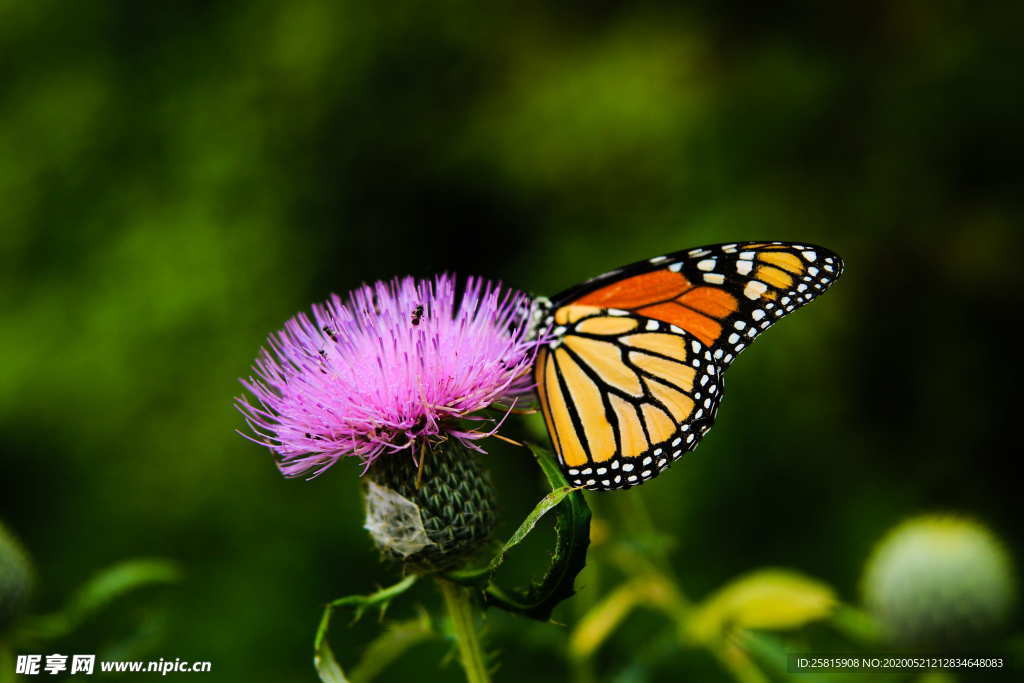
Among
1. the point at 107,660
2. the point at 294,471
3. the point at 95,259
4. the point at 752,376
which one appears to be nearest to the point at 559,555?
the point at 294,471

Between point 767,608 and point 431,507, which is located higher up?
point 431,507

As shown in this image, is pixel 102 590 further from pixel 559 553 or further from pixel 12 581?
pixel 559 553

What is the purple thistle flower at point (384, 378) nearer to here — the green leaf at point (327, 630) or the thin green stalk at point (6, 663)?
the green leaf at point (327, 630)

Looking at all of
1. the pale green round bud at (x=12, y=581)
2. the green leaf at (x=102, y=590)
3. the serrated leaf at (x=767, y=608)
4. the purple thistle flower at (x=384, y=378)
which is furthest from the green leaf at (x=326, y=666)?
the pale green round bud at (x=12, y=581)

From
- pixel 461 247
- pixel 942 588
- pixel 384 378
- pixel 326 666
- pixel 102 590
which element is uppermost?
pixel 461 247

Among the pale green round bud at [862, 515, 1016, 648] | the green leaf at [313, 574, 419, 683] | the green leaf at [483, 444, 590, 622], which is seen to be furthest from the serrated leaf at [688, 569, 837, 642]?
the green leaf at [313, 574, 419, 683]

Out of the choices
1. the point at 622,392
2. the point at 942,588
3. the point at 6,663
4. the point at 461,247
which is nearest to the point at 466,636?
the point at 622,392

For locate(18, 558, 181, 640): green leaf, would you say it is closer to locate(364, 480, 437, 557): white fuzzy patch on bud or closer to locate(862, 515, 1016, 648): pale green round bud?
locate(364, 480, 437, 557): white fuzzy patch on bud

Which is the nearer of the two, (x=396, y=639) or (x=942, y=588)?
(x=396, y=639)
